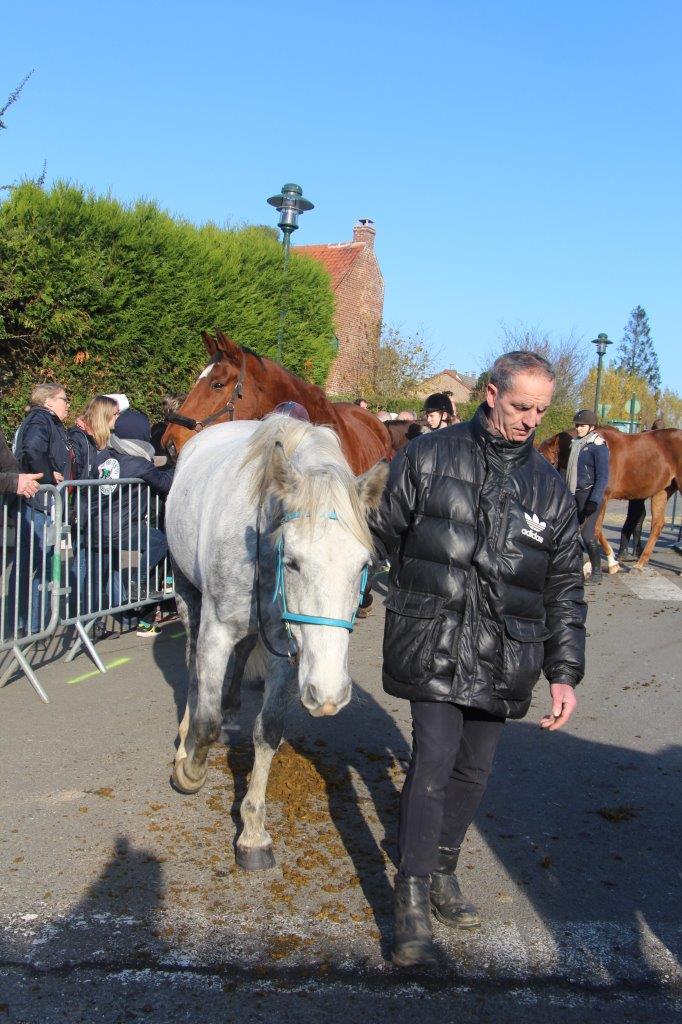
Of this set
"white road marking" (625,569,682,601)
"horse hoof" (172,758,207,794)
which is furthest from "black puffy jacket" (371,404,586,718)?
"white road marking" (625,569,682,601)

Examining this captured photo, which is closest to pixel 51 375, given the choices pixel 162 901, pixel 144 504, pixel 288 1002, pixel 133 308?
pixel 133 308

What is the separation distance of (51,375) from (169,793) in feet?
23.1

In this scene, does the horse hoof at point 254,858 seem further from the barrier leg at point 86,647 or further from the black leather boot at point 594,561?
the black leather boot at point 594,561

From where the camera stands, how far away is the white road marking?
11555 millimetres

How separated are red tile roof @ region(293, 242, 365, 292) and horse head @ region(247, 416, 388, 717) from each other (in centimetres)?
3755

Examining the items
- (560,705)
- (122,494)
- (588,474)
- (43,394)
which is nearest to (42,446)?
(43,394)

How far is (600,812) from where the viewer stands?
15.1 feet

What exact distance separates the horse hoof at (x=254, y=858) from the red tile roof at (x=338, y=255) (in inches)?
1474

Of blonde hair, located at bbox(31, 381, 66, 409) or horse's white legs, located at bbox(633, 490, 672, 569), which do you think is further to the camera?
horse's white legs, located at bbox(633, 490, 672, 569)

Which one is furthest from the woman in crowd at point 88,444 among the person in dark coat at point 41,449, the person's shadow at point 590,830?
the person's shadow at point 590,830

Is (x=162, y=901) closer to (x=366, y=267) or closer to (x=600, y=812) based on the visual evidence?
(x=600, y=812)

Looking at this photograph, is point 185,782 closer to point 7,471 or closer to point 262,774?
point 262,774

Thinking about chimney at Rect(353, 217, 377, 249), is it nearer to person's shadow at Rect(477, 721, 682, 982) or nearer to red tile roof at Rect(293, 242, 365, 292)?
red tile roof at Rect(293, 242, 365, 292)

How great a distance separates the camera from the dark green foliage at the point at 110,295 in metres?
9.95
